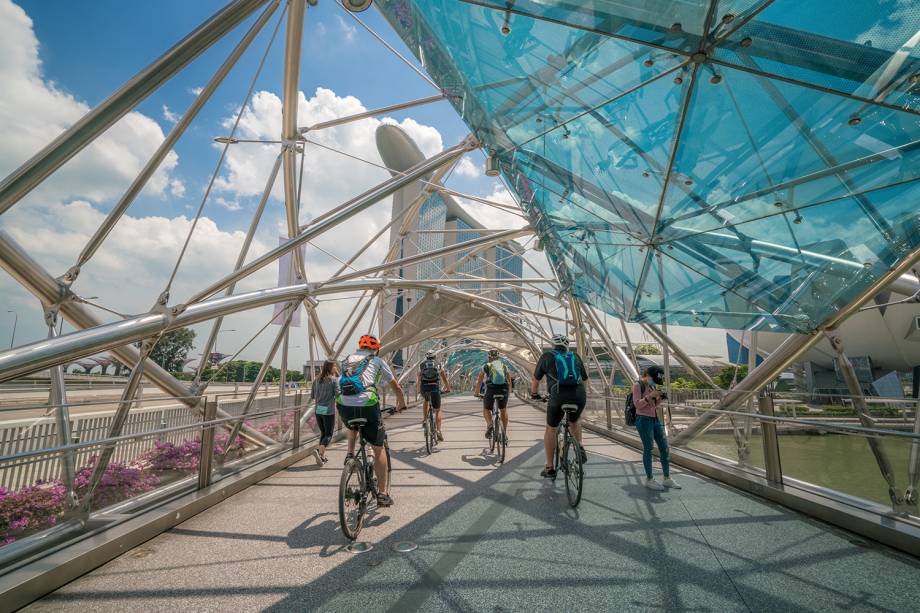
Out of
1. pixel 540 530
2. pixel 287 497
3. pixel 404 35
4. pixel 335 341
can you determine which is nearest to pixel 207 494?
pixel 287 497

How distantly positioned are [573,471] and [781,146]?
15.1 ft

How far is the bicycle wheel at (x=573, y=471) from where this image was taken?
211 inches

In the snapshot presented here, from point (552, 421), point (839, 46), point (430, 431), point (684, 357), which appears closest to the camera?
point (839, 46)

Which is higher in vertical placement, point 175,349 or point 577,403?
point 175,349

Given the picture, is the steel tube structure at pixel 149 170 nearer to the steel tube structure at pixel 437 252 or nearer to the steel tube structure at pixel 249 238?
the steel tube structure at pixel 249 238

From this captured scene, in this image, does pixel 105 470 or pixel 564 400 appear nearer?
pixel 105 470

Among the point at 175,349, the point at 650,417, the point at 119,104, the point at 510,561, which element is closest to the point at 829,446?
the point at 650,417

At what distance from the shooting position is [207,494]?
5520 mm

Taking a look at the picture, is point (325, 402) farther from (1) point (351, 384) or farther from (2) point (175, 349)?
(2) point (175, 349)

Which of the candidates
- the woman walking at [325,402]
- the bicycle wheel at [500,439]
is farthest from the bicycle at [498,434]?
the woman walking at [325,402]

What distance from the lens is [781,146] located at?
512cm

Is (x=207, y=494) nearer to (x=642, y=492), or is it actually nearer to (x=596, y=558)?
(x=596, y=558)

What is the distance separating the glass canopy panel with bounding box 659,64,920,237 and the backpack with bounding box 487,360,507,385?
5.16 metres

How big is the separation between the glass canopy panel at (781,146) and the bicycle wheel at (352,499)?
5.67 meters
